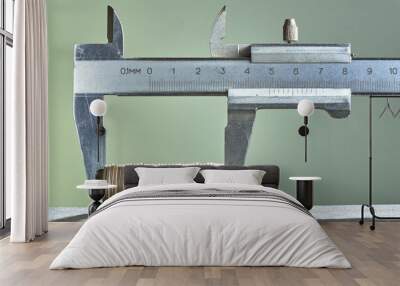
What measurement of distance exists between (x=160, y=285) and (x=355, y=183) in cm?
407

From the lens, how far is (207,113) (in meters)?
7.00

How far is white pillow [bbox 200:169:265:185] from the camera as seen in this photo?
19.8ft

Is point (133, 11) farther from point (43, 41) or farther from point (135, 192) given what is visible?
point (135, 192)

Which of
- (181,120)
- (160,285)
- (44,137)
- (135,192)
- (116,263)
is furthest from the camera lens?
(181,120)

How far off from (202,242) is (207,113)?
3070 mm

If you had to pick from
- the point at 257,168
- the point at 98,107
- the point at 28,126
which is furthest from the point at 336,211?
the point at 28,126

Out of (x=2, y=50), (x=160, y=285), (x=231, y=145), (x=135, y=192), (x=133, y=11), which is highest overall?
(x=133, y=11)

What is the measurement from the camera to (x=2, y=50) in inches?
245

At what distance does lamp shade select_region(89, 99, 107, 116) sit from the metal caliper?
0.10 meters

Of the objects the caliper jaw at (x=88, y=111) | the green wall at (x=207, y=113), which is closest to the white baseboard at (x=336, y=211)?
the green wall at (x=207, y=113)

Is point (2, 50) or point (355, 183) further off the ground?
point (2, 50)

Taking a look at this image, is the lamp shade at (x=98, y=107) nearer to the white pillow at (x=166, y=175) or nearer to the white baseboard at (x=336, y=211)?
the white pillow at (x=166, y=175)

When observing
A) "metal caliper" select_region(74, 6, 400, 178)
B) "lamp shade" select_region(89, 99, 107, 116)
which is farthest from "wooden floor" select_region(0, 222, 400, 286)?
"metal caliper" select_region(74, 6, 400, 178)

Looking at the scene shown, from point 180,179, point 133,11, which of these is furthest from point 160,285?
point 133,11
